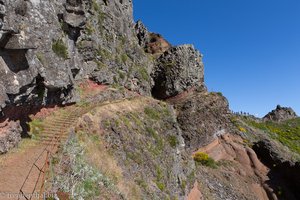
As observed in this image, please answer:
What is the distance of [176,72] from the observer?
2542 inches

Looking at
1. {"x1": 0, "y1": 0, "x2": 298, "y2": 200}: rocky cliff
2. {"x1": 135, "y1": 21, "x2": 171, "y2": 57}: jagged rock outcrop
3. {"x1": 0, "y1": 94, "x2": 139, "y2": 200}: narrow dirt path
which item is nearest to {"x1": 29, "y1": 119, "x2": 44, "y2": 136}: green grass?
{"x1": 0, "y1": 0, "x2": 298, "y2": 200}: rocky cliff

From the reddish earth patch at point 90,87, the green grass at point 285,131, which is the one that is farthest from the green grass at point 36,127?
the green grass at point 285,131

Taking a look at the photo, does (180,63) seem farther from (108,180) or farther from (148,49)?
(108,180)

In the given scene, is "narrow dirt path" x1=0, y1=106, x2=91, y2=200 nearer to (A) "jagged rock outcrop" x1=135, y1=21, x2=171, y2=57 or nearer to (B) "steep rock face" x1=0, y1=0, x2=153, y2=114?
(B) "steep rock face" x1=0, y1=0, x2=153, y2=114

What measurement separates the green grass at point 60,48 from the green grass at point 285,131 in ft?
238

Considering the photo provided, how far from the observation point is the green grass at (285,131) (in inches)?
3440

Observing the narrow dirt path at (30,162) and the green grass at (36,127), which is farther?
the green grass at (36,127)

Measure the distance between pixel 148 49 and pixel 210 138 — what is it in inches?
1093

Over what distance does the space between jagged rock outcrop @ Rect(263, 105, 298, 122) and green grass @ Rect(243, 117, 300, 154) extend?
219 inches

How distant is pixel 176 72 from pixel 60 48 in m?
39.1

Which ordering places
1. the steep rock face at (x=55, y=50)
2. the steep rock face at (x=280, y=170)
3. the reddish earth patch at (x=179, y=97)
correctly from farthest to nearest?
1. the reddish earth patch at (x=179, y=97)
2. the steep rock face at (x=280, y=170)
3. the steep rock face at (x=55, y=50)

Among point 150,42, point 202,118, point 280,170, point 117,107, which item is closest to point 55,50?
point 117,107

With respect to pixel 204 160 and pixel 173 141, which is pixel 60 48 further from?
pixel 204 160

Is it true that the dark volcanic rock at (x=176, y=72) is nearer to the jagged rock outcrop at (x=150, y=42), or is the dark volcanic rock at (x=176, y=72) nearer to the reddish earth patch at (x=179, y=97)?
the reddish earth patch at (x=179, y=97)
